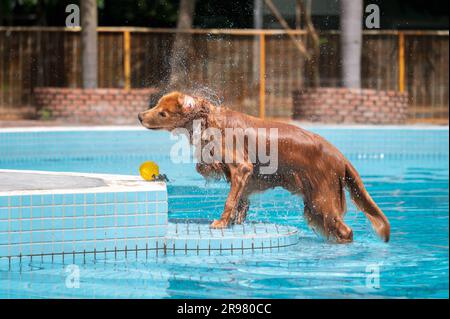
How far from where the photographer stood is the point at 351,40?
16.6 m

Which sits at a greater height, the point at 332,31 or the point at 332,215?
the point at 332,31

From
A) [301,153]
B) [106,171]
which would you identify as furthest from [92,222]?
[106,171]

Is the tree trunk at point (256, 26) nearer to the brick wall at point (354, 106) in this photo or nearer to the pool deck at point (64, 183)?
the brick wall at point (354, 106)

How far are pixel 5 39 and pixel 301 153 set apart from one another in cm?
1156

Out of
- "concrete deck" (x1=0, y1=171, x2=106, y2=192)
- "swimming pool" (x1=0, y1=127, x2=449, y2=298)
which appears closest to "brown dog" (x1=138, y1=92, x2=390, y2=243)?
"swimming pool" (x1=0, y1=127, x2=449, y2=298)

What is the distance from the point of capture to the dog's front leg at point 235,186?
6.90m

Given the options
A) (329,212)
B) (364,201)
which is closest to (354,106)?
(364,201)

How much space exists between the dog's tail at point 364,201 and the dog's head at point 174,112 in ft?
3.79

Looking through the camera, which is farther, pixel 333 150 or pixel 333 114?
pixel 333 114

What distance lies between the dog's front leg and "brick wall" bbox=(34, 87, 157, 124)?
911 cm

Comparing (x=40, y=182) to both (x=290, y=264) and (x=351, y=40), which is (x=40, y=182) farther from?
(x=351, y=40)

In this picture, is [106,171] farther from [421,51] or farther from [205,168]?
[421,51]

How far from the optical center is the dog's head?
6.96 m

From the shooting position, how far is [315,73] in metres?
18.5
